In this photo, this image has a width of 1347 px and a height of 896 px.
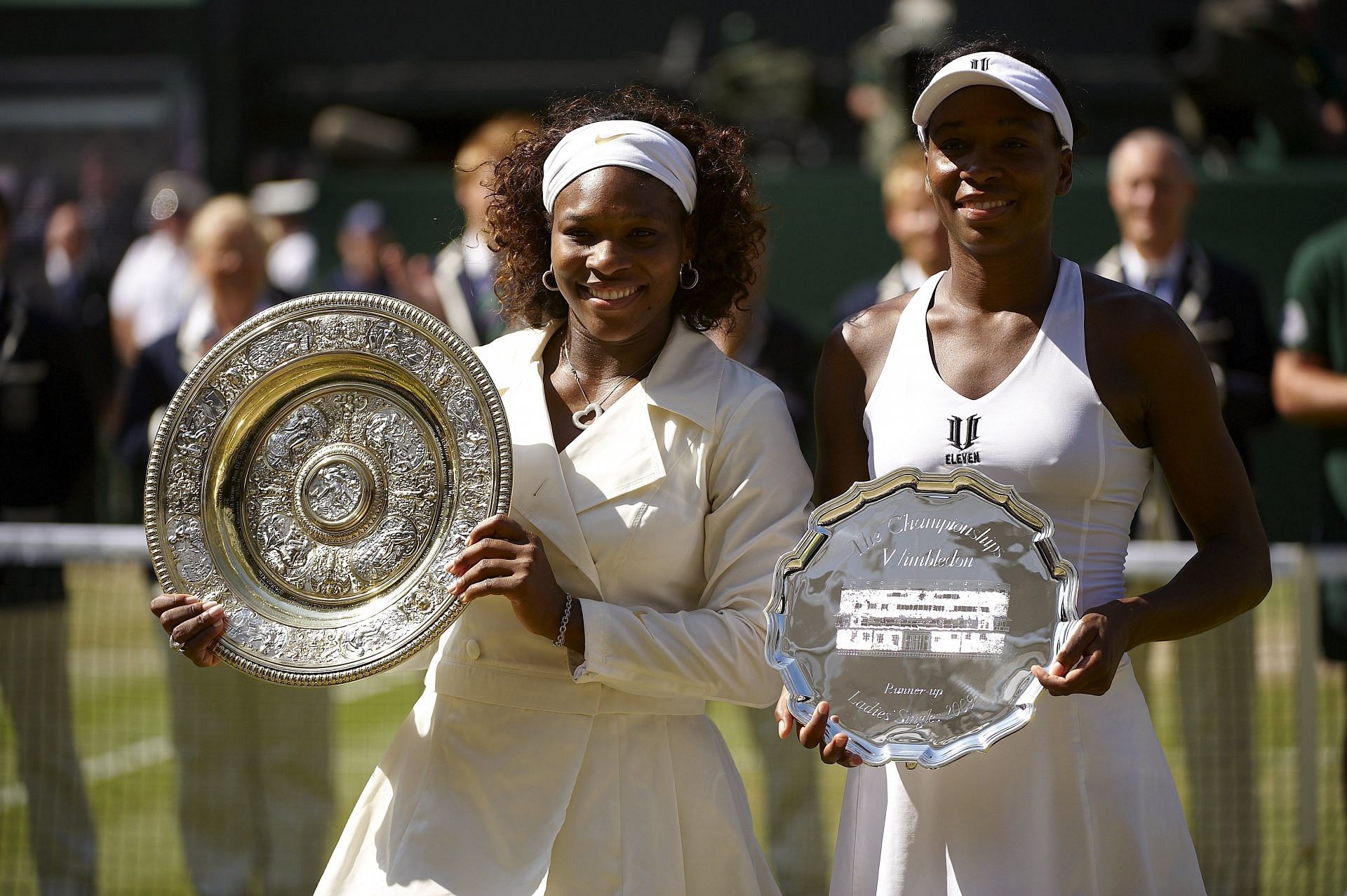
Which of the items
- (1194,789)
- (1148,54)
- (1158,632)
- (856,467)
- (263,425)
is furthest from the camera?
(1148,54)

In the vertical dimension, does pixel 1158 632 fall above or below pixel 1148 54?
below

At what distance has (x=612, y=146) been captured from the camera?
9.30 feet

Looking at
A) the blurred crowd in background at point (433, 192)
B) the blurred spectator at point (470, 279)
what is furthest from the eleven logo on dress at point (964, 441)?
the blurred spectator at point (470, 279)

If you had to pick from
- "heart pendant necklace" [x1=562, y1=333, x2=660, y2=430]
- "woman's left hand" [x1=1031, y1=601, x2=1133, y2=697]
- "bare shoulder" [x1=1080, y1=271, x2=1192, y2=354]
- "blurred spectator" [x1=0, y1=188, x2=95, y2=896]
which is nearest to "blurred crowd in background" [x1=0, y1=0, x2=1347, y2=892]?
"blurred spectator" [x1=0, y1=188, x2=95, y2=896]

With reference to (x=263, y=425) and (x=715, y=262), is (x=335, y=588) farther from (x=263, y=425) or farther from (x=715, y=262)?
(x=715, y=262)

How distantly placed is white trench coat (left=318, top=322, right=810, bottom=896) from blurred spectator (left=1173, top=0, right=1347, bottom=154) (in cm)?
864

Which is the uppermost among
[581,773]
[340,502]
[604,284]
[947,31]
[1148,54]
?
[1148,54]

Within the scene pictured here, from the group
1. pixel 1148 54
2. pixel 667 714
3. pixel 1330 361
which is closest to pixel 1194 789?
pixel 1330 361

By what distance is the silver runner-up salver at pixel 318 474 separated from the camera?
9.18 ft

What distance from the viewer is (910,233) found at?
19.4ft

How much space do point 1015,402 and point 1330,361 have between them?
3.36 m

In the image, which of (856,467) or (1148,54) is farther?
(1148,54)

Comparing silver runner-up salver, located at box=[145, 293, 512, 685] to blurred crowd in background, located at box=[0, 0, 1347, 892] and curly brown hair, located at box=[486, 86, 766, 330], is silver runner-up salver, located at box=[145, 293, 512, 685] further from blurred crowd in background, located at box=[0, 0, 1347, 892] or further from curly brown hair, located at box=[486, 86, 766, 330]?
blurred crowd in background, located at box=[0, 0, 1347, 892]

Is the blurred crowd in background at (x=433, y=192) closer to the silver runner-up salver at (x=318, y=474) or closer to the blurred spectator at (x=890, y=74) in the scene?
the blurred spectator at (x=890, y=74)
